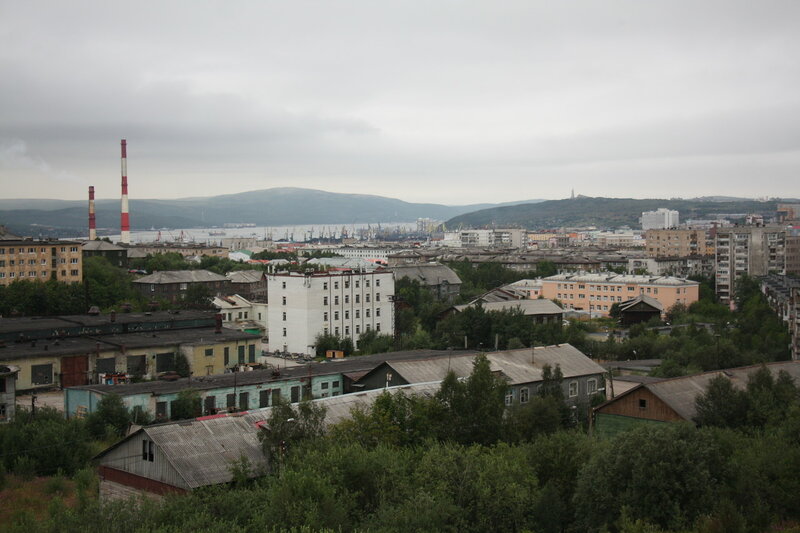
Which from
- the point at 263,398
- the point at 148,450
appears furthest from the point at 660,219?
the point at 148,450

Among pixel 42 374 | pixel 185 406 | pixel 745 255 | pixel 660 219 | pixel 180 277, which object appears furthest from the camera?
pixel 660 219

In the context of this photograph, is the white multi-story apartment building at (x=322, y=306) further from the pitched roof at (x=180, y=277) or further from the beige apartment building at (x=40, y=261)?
the beige apartment building at (x=40, y=261)

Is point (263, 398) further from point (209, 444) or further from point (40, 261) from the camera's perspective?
point (40, 261)

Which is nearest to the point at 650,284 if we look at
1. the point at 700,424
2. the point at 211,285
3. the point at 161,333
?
the point at 211,285

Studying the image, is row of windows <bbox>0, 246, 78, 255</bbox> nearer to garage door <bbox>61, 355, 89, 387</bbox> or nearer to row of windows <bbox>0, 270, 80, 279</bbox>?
row of windows <bbox>0, 270, 80, 279</bbox>

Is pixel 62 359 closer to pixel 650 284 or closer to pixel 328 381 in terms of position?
pixel 328 381

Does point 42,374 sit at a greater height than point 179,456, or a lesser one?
lesser
